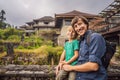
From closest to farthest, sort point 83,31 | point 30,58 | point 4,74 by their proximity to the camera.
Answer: point 83,31 → point 4,74 → point 30,58

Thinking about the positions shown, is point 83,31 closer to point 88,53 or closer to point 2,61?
point 88,53

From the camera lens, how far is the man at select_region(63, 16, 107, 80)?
2482mm

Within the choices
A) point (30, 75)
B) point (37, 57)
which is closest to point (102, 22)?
point (37, 57)

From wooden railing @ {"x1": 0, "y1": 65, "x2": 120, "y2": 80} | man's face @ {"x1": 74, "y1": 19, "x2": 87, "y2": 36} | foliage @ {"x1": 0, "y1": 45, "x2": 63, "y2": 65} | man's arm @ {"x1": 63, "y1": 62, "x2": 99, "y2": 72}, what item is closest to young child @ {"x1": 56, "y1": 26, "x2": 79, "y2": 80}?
man's arm @ {"x1": 63, "y1": 62, "x2": 99, "y2": 72}

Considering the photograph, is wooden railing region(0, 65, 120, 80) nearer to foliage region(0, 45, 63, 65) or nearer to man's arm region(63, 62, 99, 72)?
man's arm region(63, 62, 99, 72)

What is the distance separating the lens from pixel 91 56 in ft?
8.21

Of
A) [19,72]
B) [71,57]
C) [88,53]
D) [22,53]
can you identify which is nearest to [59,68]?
[71,57]

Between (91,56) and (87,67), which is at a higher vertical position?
(91,56)

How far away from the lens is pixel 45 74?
4.43 meters

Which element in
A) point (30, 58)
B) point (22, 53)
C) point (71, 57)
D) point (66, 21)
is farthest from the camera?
point (66, 21)

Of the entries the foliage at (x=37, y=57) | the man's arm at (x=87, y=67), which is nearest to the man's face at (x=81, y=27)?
the man's arm at (x=87, y=67)

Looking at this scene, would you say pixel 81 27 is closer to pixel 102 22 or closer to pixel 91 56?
pixel 91 56

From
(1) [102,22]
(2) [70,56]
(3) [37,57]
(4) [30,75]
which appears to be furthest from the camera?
(1) [102,22]

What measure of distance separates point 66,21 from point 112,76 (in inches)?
969
